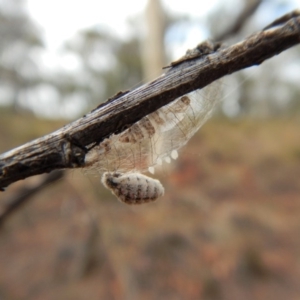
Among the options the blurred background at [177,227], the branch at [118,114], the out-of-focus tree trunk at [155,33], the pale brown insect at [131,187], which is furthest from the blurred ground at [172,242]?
the branch at [118,114]

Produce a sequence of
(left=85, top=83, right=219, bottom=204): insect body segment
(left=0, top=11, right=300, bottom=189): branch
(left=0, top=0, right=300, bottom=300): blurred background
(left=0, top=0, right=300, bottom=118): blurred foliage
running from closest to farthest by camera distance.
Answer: (left=0, top=11, right=300, bottom=189): branch, (left=85, top=83, right=219, bottom=204): insect body segment, (left=0, top=0, right=300, bottom=300): blurred background, (left=0, top=0, right=300, bottom=118): blurred foliage

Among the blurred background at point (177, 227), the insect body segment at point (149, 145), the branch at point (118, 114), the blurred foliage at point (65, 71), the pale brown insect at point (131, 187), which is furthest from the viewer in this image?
the blurred foliage at point (65, 71)

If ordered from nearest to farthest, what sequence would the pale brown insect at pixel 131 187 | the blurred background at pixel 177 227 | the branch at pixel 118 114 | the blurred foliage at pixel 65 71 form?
A: 1. the branch at pixel 118 114
2. the pale brown insect at pixel 131 187
3. the blurred background at pixel 177 227
4. the blurred foliage at pixel 65 71

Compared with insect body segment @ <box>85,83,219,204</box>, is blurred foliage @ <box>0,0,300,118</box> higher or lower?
higher

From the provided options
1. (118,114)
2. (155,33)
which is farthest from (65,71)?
(118,114)

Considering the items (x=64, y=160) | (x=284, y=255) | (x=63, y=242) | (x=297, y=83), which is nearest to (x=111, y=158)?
(x=64, y=160)

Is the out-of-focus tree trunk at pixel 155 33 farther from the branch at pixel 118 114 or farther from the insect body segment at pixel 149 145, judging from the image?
the branch at pixel 118 114

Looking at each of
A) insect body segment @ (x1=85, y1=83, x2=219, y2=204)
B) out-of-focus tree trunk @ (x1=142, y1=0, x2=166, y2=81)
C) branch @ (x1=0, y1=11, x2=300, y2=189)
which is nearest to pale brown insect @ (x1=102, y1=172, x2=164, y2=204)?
insect body segment @ (x1=85, y1=83, x2=219, y2=204)

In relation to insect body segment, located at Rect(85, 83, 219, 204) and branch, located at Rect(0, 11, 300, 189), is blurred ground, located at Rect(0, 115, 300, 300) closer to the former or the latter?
insect body segment, located at Rect(85, 83, 219, 204)
